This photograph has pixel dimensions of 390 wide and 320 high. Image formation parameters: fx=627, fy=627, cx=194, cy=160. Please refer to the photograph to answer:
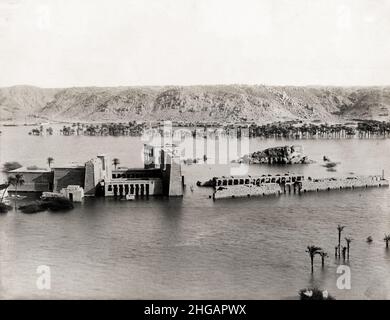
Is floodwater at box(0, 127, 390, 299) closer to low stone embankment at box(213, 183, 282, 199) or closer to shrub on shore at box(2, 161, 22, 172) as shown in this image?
shrub on shore at box(2, 161, 22, 172)

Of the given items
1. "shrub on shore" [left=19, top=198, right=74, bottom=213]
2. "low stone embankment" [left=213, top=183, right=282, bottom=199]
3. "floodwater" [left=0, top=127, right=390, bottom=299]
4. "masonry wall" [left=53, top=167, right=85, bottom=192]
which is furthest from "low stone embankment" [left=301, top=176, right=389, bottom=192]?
"shrub on shore" [left=19, top=198, right=74, bottom=213]

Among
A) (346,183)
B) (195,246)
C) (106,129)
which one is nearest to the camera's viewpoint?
(195,246)

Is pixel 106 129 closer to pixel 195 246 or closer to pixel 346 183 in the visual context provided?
pixel 346 183

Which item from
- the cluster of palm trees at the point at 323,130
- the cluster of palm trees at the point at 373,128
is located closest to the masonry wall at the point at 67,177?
the cluster of palm trees at the point at 323,130

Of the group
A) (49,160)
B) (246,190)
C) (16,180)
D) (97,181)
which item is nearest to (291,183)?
(246,190)

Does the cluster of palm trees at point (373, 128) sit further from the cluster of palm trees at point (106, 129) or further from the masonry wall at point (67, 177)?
the masonry wall at point (67, 177)
